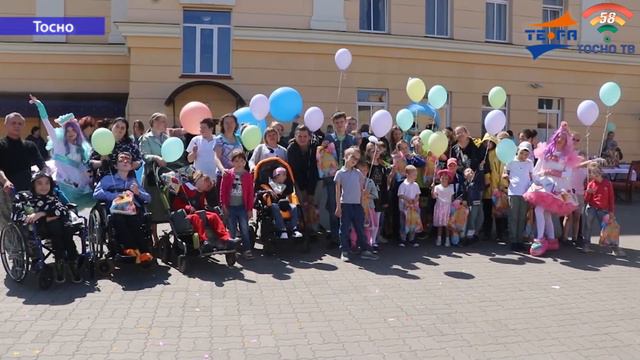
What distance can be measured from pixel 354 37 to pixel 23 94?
32.8ft

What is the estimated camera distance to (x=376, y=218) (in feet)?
26.8

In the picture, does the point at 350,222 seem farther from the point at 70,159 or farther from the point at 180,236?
the point at 70,159

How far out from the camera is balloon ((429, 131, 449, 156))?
8.15 metres

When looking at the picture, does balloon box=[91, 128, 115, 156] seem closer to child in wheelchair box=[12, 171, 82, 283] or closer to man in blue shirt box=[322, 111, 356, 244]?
child in wheelchair box=[12, 171, 82, 283]

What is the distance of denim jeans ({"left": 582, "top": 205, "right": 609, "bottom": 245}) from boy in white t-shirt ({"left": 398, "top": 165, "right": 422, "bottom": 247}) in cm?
250

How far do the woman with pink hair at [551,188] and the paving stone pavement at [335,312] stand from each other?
2.18 feet

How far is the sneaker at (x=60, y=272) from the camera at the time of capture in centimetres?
605

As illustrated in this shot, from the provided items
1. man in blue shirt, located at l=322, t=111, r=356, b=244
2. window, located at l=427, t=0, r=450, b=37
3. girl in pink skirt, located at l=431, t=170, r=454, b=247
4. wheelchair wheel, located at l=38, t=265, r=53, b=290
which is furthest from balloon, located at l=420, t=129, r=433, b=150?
window, located at l=427, t=0, r=450, b=37

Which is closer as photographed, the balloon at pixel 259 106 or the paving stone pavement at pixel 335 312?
the paving stone pavement at pixel 335 312

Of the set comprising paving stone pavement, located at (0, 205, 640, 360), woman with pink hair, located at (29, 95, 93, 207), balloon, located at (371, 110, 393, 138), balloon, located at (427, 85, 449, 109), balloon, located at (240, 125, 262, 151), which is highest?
balloon, located at (427, 85, 449, 109)

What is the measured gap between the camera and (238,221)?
7398 millimetres

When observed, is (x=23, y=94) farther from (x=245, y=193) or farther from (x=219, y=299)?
(x=219, y=299)

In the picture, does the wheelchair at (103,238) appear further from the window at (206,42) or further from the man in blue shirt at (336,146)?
the window at (206,42)

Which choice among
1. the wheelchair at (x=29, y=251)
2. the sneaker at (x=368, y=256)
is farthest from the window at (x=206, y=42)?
the wheelchair at (x=29, y=251)
